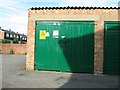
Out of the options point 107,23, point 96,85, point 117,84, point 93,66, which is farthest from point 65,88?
point 107,23

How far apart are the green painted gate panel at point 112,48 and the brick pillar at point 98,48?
0.66 ft

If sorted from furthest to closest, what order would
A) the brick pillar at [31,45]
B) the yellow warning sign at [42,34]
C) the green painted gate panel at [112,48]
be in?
the brick pillar at [31,45], the yellow warning sign at [42,34], the green painted gate panel at [112,48]

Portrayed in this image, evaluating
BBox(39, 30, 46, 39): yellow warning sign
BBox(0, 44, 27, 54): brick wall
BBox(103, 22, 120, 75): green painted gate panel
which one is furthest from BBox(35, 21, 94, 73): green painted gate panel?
BBox(0, 44, 27, 54): brick wall

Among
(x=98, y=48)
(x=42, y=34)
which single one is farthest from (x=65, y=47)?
(x=98, y=48)

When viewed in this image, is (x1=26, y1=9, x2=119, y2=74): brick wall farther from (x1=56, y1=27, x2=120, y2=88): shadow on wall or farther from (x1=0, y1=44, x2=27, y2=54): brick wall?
(x1=0, y1=44, x2=27, y2=54): brick wall

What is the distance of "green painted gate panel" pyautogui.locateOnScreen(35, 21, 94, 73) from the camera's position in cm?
1451

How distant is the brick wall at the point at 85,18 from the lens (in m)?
14.4

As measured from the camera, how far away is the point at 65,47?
14750 millimetres

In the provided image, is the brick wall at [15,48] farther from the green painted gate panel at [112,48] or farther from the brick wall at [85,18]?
the green painted gate panel at [112,48]

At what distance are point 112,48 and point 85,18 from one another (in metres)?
2.06

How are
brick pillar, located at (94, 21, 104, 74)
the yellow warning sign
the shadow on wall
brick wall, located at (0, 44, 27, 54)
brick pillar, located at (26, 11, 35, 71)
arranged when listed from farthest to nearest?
brick wall, located at (0, 44, 27, 54)
brick pillar, located at (26, 11, 35, 71)
the yellow warning sign
the shadow on wall
brick pillar, located at (94, 21, 104, 74)

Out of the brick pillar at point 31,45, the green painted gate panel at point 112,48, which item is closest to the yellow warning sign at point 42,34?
the brick pillar at point 31,45

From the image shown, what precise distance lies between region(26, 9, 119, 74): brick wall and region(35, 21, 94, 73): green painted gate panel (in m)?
0.21

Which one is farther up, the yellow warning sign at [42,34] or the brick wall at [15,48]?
the yellow warning sign at [42,34]
